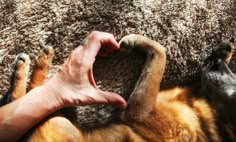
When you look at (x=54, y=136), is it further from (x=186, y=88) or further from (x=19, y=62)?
(x=186, y=88)

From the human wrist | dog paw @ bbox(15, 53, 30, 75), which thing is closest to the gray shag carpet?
dog paw @ bbox(15, 53, 30, 75)

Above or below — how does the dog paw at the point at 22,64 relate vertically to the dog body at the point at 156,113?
above

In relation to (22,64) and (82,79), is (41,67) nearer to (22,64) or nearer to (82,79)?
(22,64)

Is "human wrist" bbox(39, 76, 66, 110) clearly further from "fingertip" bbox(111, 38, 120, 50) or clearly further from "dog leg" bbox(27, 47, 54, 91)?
"fingertip" bbox(111, 38, 120, 50)

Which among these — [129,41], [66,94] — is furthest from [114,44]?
[66,94]

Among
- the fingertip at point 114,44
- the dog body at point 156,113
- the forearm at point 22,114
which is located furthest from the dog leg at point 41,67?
the fingertip at point 114,44

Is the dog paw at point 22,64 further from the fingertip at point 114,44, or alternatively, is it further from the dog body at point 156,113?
the fingertip at point 114,44
